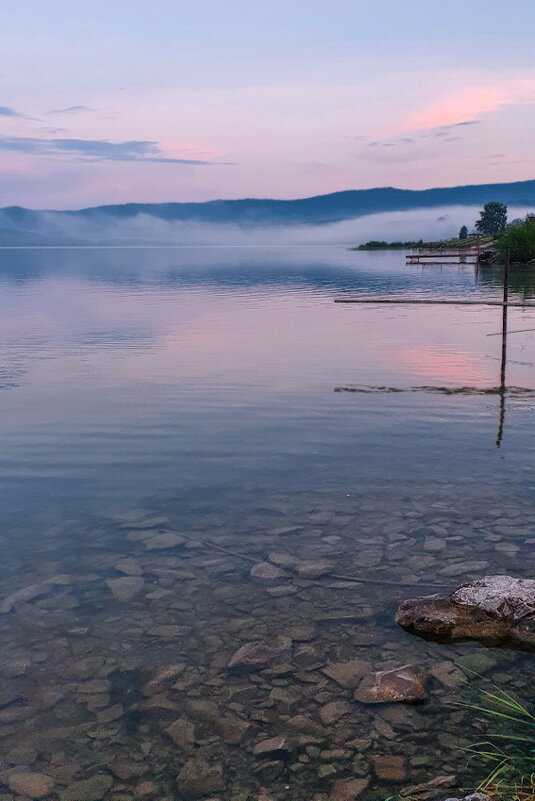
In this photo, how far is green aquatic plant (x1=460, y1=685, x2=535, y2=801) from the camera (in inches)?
227

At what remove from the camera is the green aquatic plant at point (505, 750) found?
18.9 ft

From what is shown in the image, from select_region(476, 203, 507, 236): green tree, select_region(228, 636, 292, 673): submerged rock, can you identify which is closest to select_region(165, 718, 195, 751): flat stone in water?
select_region(228, 636, 292, 673): submerged rock

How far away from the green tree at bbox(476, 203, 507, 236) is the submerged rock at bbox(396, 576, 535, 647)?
187 metres

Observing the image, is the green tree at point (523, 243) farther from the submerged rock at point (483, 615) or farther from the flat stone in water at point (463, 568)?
the submerged rock at point (483, 615)

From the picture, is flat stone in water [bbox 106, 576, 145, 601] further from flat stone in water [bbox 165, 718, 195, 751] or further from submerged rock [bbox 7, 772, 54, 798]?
submerged rock [bbox 7, 772, 54, 798]

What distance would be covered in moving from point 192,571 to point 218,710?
315cm

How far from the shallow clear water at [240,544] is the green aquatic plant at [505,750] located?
218mm

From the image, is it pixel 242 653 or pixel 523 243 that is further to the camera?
pixel 523 243

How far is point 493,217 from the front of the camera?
185 metres

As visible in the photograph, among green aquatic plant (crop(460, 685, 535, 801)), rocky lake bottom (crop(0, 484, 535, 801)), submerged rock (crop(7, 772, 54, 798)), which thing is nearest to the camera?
green aquatic plant (crop(460, 685, 535, 801))

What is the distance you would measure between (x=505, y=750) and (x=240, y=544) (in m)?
5.40

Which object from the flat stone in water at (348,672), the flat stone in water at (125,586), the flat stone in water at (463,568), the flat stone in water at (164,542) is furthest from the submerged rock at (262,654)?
the flat stone in water at (164,542)

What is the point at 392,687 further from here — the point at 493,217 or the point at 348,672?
the point at 493,217

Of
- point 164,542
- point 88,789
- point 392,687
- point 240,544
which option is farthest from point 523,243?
point 88,789
